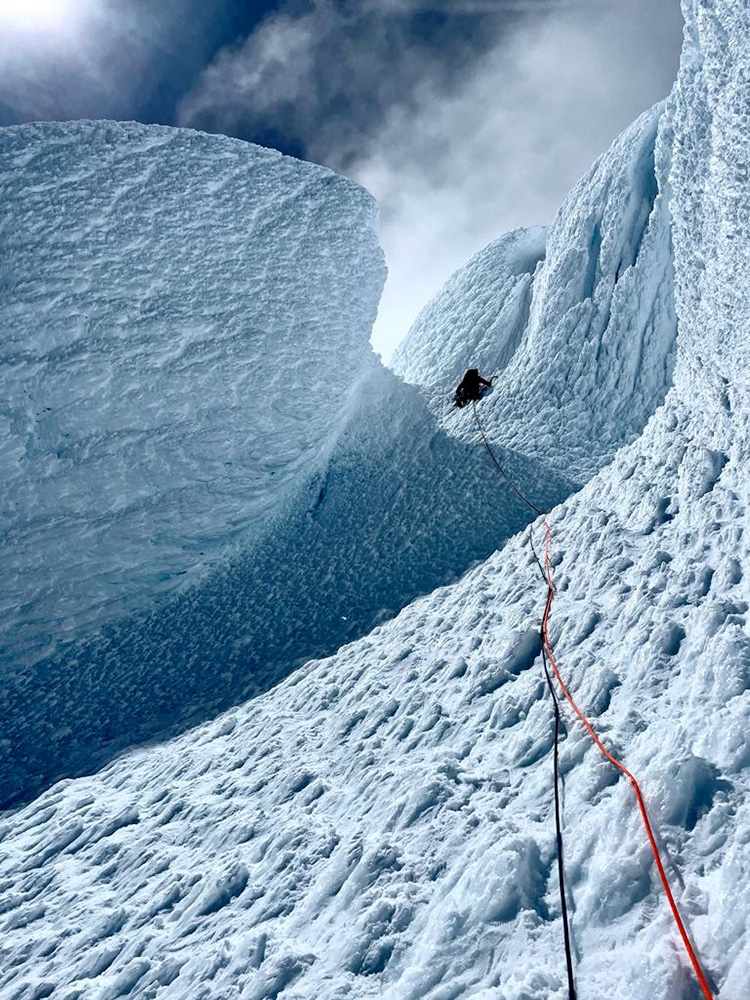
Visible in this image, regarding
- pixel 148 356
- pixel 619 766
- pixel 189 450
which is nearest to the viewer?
pixel 619 766

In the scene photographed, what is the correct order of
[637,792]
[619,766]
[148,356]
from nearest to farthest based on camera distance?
[637,792] → [619,766] → [148,356]

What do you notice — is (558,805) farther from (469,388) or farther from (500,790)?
(469,388)

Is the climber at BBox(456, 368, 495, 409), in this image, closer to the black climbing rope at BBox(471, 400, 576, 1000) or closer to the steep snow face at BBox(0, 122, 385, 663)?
the steep snow face at BBox(0, 122, 385, 663)

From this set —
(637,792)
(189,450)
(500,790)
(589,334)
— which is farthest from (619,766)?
(589,334)

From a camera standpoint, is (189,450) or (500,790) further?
(189,450)

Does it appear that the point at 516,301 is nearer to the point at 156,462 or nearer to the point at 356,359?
the point at 356,359

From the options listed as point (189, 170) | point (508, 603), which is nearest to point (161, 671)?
point (508, 603)
